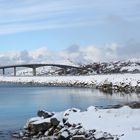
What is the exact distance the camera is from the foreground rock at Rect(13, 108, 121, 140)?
88.6ft

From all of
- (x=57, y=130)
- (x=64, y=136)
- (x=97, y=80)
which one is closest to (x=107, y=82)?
(x=97, y=80)

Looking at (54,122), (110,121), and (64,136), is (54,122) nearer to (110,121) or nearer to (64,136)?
(64,136)

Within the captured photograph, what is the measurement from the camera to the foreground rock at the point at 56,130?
88.6 ft

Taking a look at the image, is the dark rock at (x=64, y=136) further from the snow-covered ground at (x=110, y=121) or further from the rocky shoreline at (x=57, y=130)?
the snow-covered ground at (x=110, y=121)

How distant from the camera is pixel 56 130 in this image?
101ft

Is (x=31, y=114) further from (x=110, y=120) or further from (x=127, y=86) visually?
(x=127, y=86)

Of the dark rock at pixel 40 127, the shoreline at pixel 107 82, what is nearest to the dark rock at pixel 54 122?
the dark rock at pixel 40 127

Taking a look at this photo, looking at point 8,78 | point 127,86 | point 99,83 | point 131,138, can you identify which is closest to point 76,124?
point 131,138

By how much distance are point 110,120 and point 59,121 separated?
14.7 feet

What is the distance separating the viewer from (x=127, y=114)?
29.5 meters

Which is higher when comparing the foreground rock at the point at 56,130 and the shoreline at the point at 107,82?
the shoreline at the point at 107,82

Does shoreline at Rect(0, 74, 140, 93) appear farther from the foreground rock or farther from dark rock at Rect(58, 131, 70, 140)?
dark rock at Rect(58, 131, 70, 140)

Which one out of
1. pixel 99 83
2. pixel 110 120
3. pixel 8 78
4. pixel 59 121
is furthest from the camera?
pixel 8 78

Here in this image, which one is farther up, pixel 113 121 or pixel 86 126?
pixel 113 121
